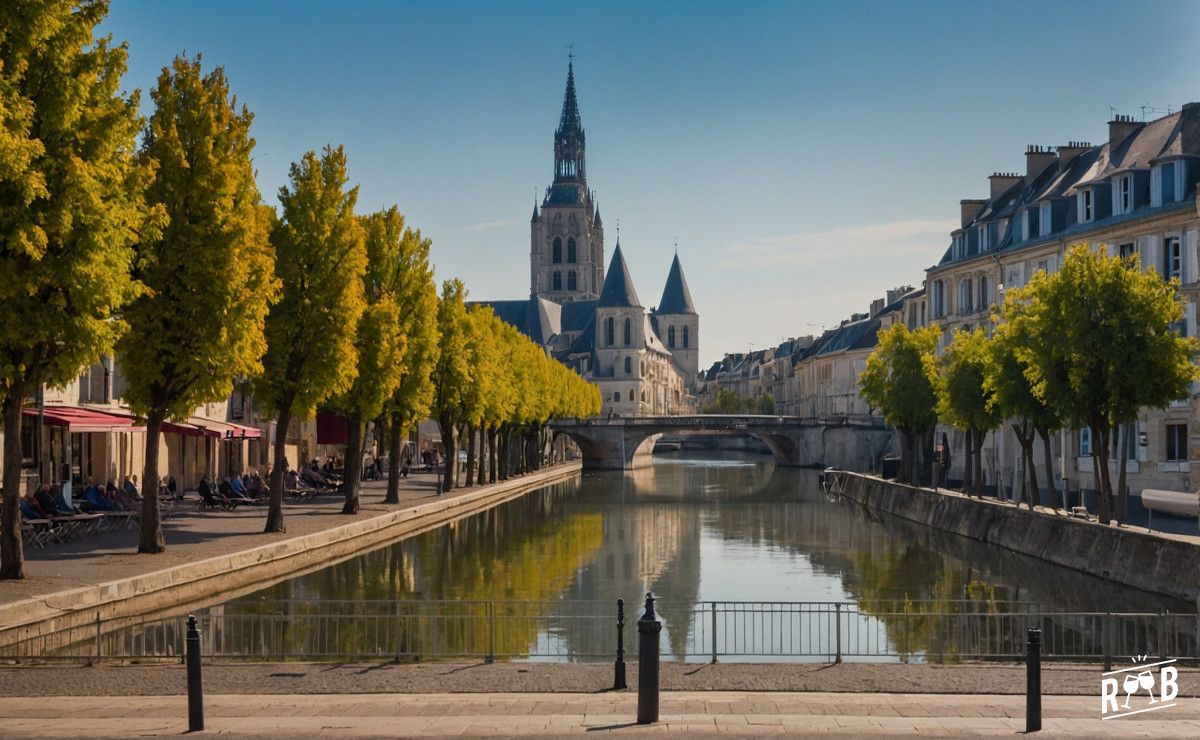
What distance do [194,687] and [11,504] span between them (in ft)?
39.5

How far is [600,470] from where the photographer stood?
361 ft

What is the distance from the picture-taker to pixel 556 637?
22812 mm

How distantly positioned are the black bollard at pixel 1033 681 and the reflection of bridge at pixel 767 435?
283ft

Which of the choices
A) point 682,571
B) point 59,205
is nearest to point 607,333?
point 682,571

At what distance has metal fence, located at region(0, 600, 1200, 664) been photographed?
60.2 ft

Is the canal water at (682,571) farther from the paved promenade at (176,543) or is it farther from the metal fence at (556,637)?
the paved promenade at (176,543)

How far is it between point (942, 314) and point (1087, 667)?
180ft

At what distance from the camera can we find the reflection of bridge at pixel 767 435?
97938 mm

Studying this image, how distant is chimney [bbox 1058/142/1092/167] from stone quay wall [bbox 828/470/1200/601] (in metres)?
17.6

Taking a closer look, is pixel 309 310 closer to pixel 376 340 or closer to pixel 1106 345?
pixel 376 340

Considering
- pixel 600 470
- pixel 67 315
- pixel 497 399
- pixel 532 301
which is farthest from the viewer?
pixel 532 301

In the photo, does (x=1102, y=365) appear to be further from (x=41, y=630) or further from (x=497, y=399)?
(x=497, y=399)

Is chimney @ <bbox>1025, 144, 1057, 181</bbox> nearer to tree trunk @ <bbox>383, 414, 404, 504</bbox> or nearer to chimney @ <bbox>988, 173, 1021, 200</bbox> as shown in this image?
chimney @ <bbox>988, 173, 1021, 200</bbox>

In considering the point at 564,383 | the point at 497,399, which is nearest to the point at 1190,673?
the point at 497,399
